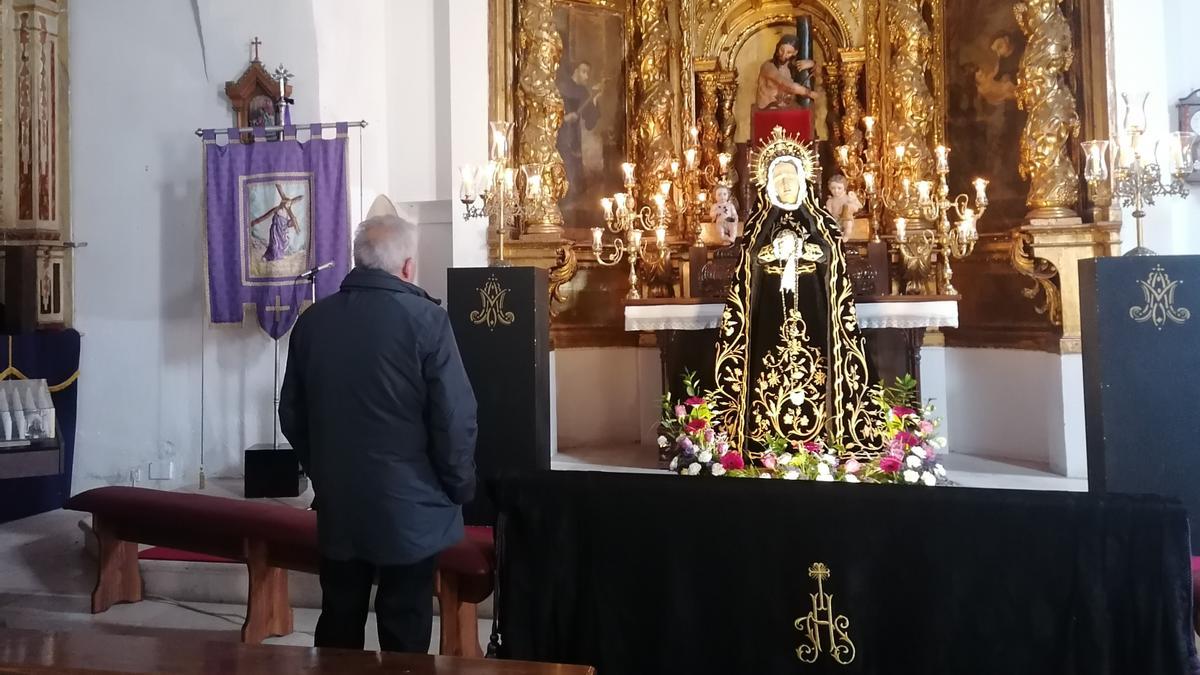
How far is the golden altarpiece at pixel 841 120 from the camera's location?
23.7 feet

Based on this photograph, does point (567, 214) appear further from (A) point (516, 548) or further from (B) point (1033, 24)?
(A) point (516, 548)

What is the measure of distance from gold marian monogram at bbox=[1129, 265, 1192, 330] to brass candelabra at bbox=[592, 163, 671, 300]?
390cm

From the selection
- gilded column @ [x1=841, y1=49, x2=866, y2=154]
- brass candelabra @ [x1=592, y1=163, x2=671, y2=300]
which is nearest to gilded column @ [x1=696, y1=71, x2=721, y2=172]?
brass candelabra @ [x1=592, y1=163, x2=671, y2=300]

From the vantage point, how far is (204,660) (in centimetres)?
213

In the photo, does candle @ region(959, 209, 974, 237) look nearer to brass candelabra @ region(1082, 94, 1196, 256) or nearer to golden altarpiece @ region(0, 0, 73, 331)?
brass candelabra @ region(1082, 94, 1196, 256)

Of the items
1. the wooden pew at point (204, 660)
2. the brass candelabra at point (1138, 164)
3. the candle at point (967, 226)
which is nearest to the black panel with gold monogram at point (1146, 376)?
the brass candelabra at point (1138, 164)

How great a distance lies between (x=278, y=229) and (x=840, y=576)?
6294mm

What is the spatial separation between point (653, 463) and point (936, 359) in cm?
294

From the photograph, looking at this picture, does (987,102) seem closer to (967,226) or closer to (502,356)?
(967,226)

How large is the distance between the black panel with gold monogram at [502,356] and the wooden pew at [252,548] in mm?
548

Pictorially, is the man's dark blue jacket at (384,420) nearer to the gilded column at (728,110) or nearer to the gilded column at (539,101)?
the gilded column at (539,101)

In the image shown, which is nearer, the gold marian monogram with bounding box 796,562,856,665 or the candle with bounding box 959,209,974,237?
the gold marian monogram with bounding box 796,562,856,665

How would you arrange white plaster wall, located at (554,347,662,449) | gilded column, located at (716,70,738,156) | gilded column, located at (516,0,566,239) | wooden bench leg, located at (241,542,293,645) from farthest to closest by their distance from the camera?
gilded column, located at (716,70,738,156) → white plaster wall, located at (554,347,662,449) → gilded column, located at (516,0,566,239) → wooden bench leg, located at (241,542,293,645)

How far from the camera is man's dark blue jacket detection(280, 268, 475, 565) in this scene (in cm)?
287
